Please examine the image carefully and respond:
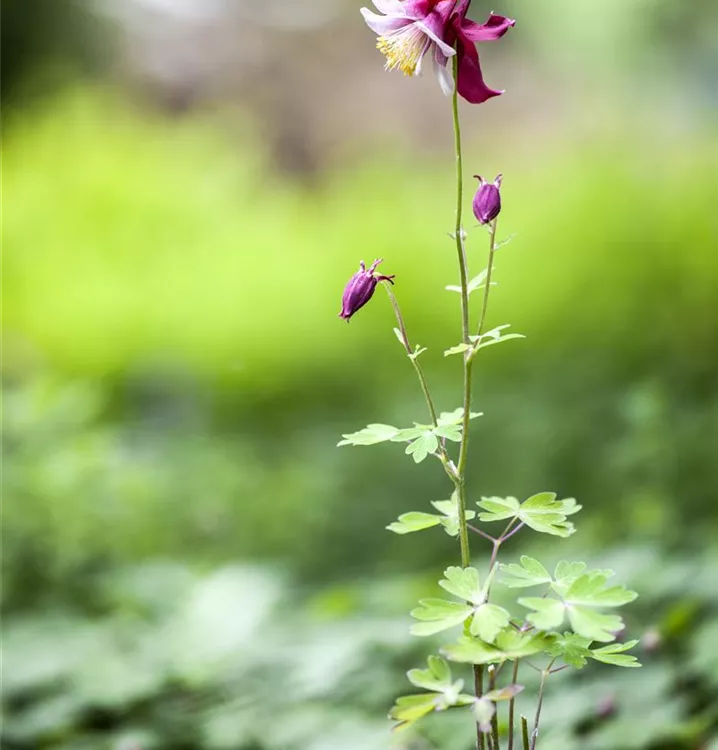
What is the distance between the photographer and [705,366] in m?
2.86

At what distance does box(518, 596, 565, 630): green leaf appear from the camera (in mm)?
604

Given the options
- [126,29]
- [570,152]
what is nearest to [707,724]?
[570,152]

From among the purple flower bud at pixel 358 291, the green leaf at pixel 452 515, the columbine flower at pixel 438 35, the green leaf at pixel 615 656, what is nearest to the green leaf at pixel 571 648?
the green leaf at pixel 615 656

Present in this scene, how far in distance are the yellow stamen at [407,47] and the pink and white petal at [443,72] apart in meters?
0.01

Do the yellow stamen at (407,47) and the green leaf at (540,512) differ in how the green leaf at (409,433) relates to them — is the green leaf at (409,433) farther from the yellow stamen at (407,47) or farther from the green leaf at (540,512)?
the yellow stamen at (407,47)

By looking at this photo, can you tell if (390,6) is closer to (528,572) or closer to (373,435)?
(373,435)

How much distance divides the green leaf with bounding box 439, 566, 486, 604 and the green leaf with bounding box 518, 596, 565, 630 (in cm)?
4

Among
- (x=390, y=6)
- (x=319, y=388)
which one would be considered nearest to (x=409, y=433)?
(x=390, y=6)

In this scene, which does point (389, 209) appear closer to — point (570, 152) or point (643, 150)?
point (570, 152)

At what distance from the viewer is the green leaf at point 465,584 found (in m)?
0.64

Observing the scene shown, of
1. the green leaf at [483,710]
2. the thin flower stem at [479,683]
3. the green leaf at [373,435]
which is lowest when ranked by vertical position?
the green leaf at [483,710]

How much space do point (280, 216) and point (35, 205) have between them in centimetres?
100

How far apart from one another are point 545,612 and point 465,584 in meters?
0.06

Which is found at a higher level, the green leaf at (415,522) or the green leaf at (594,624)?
the green leaf at (415,522)
